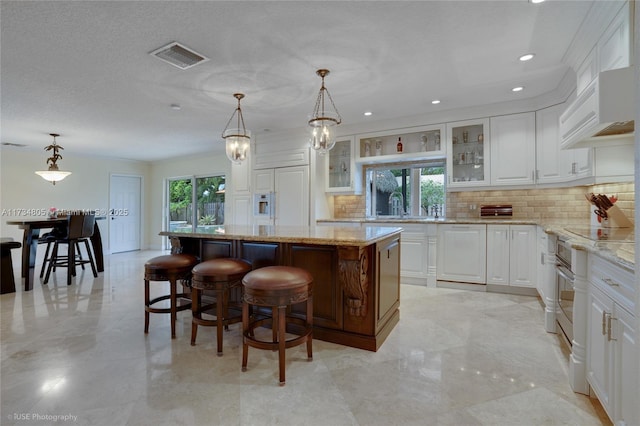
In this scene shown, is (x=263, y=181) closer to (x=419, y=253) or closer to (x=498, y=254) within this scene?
(x=419, y=253)

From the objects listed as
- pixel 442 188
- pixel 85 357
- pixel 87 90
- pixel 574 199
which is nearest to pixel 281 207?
pixel 442 188

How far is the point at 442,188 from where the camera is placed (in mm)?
4824

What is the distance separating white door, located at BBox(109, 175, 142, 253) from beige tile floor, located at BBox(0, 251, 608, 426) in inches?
205

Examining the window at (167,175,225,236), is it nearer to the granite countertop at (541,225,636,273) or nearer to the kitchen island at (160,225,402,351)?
the kitchen island at (160,225,402,351)

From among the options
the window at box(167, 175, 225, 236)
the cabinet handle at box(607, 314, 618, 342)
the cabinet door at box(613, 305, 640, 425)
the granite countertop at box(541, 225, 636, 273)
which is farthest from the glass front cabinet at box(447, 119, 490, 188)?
the window at box(167, 175, 225, 236)

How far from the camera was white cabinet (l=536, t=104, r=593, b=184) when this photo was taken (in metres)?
3.57

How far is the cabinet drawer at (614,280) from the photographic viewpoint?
3.98ft

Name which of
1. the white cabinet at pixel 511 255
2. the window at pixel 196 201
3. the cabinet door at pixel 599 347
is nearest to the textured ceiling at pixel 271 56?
the white cabinet at pixel 511 255

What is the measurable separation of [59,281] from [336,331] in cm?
458

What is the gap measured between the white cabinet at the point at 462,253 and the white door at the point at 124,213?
7.67 m

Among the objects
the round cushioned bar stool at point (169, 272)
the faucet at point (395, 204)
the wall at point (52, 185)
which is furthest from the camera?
the wall at point (52, 185)

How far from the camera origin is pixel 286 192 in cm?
529

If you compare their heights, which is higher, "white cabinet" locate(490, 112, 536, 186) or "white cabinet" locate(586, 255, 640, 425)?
"white cabinet" locate(490, 112, 536, 186)

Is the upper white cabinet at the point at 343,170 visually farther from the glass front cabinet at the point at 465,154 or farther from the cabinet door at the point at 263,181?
the glass front cabinet at the point at 465,154
